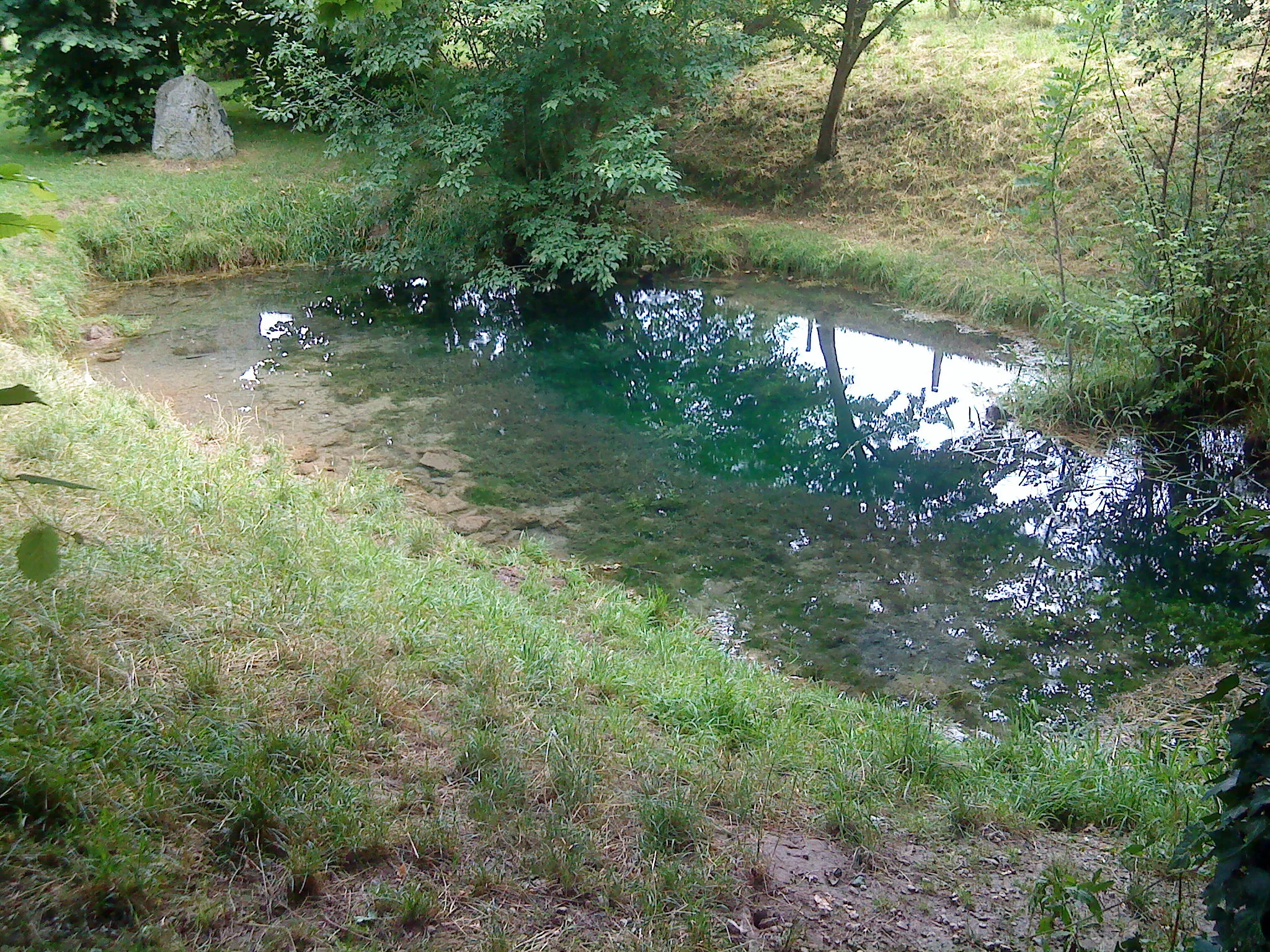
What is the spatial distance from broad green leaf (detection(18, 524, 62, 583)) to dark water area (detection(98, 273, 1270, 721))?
362 cm

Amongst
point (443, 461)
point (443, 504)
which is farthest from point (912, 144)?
point (443, 504)

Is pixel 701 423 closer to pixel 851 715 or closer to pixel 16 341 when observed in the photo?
pixel 851 715

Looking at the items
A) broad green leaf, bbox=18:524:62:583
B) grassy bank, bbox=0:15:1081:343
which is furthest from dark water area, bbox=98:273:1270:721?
broad green leaf, bbox=18:524:62:583

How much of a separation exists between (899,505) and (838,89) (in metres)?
8.94

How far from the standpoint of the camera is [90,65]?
14.3 metres

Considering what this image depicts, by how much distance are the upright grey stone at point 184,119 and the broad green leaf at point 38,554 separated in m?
14.4

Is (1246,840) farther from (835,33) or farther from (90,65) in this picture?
(90,65)

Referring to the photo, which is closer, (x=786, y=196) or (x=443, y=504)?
(x=443, y=504)

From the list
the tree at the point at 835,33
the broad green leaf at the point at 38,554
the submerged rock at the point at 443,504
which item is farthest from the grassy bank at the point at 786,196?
the broad green leaf at the point at 38,554

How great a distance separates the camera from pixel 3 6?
13094 mm

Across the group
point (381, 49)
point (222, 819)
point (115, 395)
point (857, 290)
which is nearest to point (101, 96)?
point (381, 49)

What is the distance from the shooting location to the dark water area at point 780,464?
18.3 feet

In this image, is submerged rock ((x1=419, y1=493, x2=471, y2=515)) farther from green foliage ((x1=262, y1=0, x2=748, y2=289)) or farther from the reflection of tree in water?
green foliage ((x1=262, y1=0, x2=748, y2=289))

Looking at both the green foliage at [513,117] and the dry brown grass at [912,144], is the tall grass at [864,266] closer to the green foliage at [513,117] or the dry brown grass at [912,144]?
the dry brown grass at [912,144]
